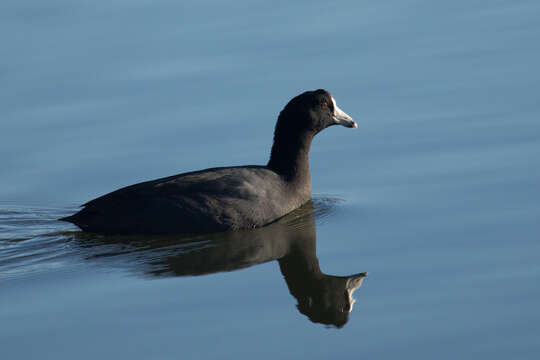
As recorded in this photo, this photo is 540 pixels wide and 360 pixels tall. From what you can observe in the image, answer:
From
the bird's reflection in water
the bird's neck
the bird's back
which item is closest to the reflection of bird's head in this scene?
the bird's reflection in water

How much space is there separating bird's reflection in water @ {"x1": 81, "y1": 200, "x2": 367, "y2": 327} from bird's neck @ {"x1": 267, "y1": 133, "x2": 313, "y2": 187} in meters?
0.38

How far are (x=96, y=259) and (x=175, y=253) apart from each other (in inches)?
27.3

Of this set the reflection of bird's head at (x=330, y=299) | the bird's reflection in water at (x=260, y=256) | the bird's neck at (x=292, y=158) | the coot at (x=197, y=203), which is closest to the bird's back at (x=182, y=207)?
the coot at (x=197, y=203)

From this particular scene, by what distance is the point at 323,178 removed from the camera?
10664 millimetres

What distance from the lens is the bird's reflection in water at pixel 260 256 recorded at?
784cm

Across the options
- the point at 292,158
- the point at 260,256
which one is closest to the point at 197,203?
the point at 260,256

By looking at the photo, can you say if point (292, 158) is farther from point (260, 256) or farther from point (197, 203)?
point (260, 256)

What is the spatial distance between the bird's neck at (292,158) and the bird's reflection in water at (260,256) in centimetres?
38

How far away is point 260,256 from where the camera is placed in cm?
877

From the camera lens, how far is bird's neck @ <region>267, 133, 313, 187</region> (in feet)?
33.6

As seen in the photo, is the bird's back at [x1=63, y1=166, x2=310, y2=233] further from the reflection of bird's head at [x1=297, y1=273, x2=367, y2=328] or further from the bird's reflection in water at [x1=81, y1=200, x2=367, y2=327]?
the reflection of bird's head at [x1=297, y1=273, x2=367, y2=328]

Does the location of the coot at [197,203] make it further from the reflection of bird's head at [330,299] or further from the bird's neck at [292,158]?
the reflection of bird's head at [330,299]

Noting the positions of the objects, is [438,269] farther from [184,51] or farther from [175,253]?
[184,51]

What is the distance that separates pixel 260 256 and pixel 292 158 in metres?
1.81
